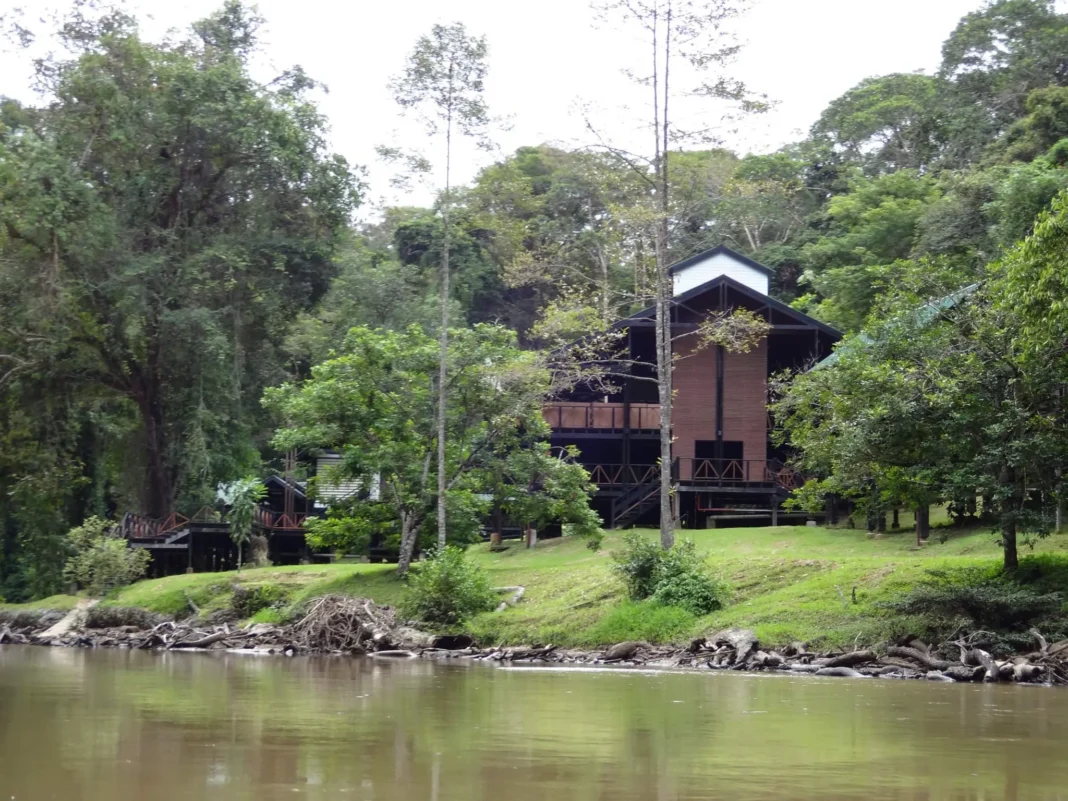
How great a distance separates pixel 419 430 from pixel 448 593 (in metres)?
7.01

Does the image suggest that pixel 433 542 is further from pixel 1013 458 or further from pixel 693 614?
pixel 1013 458

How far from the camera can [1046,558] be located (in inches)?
903

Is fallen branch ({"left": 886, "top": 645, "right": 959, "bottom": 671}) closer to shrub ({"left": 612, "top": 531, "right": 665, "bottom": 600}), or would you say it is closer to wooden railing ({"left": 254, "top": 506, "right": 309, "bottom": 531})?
shrub ({"left": 612, "top": 531, "right": 665, "bottom": 600})

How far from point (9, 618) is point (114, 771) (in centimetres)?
2955

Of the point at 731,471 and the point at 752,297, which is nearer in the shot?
the point at 752,297

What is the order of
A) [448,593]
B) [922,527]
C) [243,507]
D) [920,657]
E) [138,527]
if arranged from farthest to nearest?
[138,527], [243,507], [922,527], [448,593], [920,657]

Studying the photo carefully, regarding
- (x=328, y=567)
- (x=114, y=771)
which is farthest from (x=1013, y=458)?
(x=328, y=567)

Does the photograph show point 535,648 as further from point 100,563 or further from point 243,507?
point 100,563

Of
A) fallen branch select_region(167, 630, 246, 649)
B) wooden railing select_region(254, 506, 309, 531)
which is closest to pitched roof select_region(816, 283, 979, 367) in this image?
fallen branch select_region(167, 630, 246, 649)

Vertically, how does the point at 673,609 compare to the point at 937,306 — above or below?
below

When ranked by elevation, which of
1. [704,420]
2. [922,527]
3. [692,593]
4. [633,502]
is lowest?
[692,593]

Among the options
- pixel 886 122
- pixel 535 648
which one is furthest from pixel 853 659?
pixel 886 122

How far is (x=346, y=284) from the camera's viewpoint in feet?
178

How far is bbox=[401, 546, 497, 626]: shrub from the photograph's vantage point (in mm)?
27469
